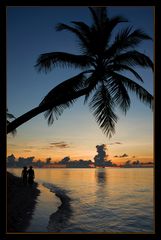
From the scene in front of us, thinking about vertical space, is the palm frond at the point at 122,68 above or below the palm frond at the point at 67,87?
above

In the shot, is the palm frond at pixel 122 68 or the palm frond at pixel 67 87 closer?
the palm frond at pixel 67 87

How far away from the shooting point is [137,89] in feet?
16.6

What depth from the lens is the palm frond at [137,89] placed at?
4973 mm

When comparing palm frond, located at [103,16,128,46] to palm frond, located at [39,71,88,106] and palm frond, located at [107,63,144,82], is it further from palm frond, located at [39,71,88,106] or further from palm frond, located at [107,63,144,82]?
palm frond, located at [39,71,88,106]

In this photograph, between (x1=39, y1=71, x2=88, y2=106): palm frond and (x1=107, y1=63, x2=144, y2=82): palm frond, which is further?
(x1=107, y1=63, x2=144, y2=82): palm frond

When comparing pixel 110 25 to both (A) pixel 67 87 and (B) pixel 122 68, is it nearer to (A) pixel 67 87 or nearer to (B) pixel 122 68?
(B) pixel 122 68

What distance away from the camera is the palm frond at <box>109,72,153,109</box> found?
4.97 metres

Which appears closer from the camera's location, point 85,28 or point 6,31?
point 6,31

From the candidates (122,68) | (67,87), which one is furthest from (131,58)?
(67,87)

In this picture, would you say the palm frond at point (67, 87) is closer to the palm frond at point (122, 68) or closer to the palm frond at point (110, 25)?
the palm frond at point (122, 68)
